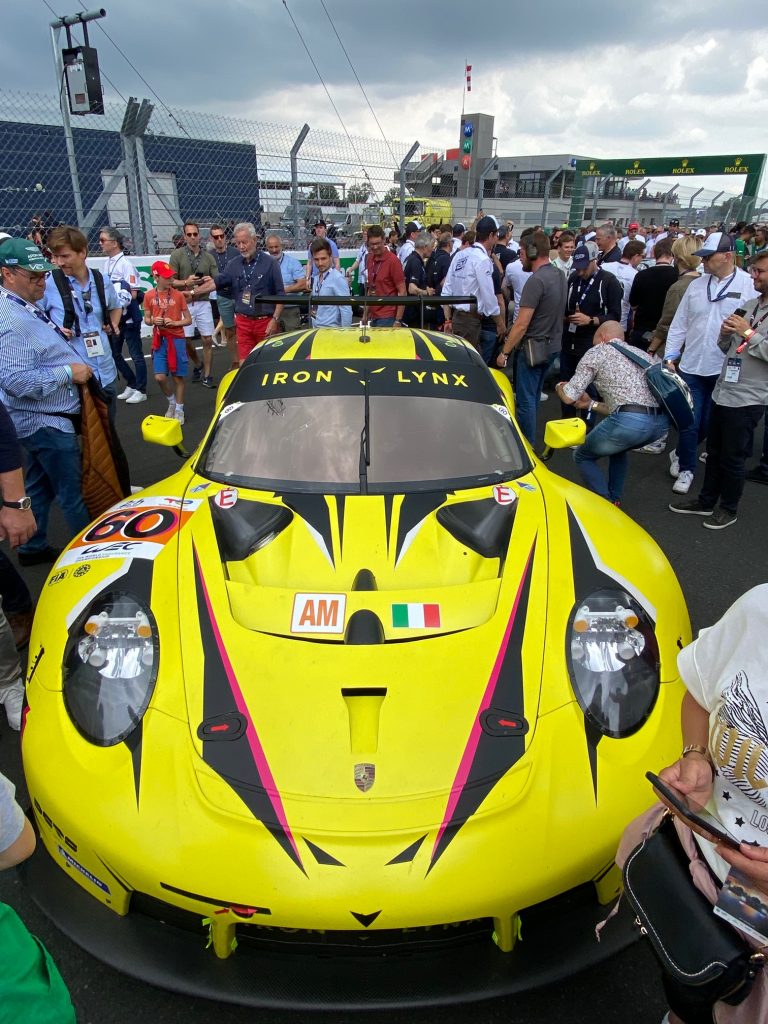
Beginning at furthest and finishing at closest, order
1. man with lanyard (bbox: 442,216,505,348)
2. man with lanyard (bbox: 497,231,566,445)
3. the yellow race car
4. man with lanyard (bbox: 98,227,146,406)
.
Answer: man with lanyard (bbox: 98,227,146,406)
man with lanyard (bbox: 442,216,505,348)
man with lanyard (bbox: 497,231,566,445)
the yellow race car

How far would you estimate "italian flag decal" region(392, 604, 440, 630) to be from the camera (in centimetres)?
186

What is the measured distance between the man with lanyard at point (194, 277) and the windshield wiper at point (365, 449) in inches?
208

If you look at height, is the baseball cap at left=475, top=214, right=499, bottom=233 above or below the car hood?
above

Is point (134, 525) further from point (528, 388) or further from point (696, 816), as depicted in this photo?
point (528, 388)

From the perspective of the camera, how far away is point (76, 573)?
2219mm

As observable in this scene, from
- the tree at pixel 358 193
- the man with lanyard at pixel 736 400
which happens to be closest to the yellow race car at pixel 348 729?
the man with lanyard at pixel 736 400

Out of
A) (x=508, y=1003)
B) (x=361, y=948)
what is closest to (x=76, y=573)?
(x=361, y=948)

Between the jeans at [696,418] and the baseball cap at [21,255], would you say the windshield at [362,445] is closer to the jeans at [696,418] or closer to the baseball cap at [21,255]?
the baseball cap at [21,255]

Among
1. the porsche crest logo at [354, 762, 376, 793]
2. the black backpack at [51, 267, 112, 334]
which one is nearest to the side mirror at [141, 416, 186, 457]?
the black backpack at [51, 267, 112, 334]

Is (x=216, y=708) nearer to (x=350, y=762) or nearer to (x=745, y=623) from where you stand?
(x=350, y=762)

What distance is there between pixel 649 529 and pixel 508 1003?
11.1 ft

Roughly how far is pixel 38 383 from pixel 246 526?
1.67 metres

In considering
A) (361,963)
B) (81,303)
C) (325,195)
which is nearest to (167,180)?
(325,195)

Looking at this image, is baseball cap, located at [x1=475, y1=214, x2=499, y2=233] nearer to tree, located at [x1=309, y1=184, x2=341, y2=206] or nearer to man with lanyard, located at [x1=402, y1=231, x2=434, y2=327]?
man with lanyard, located at [x1=402, y1=231, x2=434, y2=327]
